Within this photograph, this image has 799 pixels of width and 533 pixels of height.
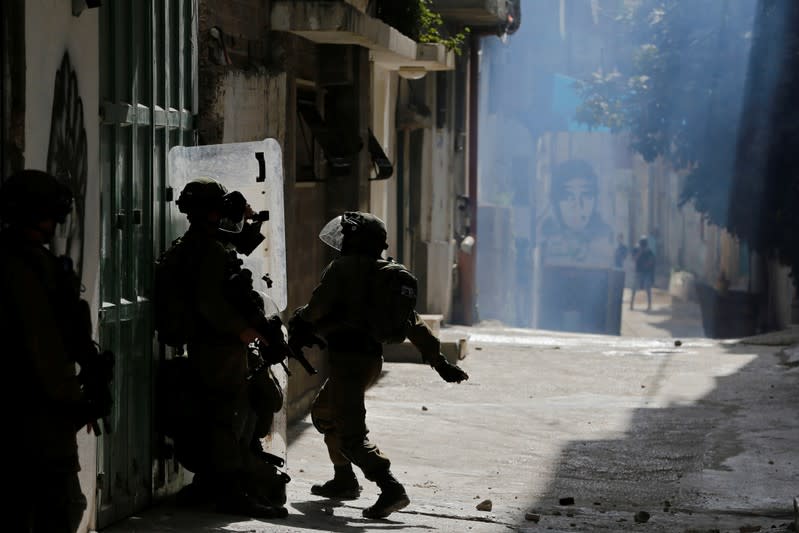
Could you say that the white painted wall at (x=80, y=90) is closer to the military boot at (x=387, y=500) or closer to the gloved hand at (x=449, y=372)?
the military boot at (x=387, y=500)

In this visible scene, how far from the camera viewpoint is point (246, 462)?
6.29 meters

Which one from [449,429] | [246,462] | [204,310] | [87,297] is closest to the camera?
[87,297]

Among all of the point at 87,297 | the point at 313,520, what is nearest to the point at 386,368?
the point at 313,520

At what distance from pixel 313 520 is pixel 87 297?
1641 millimetres

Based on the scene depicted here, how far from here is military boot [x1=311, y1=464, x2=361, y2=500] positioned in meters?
Answer: 7.29

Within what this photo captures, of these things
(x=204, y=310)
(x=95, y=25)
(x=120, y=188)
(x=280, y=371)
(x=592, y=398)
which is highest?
(x=95, y=25)

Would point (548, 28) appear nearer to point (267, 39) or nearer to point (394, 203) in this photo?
point (394, 203)

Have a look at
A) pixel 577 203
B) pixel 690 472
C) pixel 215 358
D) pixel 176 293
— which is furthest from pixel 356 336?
pixel 577 203

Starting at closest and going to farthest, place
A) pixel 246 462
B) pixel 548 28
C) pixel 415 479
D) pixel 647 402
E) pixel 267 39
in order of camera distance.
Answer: pixel 246 462
pixel 415 479
pixel 267 39
pixel 647 402
pixel 548 28

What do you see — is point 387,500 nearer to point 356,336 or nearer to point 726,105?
point 356,336

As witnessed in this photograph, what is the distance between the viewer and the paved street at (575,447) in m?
7.01

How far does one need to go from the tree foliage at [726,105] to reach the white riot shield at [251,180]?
16769 mm

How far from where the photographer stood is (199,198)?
5.93m

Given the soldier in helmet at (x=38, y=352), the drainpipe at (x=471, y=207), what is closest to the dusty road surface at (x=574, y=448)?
the soldier in helmet at (x=38, y=352)
